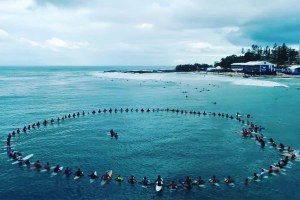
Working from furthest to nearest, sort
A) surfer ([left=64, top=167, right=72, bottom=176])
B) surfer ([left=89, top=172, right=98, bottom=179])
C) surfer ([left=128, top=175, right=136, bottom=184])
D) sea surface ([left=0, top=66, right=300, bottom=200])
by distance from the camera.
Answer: surfer ([left=64, top=167, right=72, bottom=176])
surfer ([left=89, top=172, right=98, bottom=179])
surfer ([left=128, top=175, right=136, bottom=184])
sea surface ([left=0, top=66, right=300, bottom=200])

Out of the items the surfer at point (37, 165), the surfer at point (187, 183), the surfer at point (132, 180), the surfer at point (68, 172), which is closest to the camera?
the surfer at point (187, 183)

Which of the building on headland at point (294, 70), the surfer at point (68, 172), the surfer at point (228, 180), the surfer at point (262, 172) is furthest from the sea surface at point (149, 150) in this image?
the building on headland at point (294, 70)

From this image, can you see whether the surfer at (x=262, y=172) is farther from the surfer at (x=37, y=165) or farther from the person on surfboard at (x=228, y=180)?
the surfer at (x=37, y=165)

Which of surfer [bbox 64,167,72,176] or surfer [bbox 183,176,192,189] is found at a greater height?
surfer [bbox 64,167,72,176]

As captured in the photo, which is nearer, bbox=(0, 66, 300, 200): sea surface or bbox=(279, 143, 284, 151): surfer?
bbox=(0, 66, 300, 200): sea surface

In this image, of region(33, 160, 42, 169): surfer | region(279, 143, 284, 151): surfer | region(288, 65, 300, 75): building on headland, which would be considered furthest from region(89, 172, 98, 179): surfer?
region(288, 65, 300, 75): building on headland

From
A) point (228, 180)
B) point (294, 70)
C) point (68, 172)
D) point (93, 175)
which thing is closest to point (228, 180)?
point (228, 180)

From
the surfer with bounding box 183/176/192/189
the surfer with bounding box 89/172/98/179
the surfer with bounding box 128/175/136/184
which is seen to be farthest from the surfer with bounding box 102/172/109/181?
the surfer with bounding box 183/176/192/189

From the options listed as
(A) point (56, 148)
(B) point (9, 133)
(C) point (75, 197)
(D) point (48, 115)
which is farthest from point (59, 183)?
(D) point (48, 115)

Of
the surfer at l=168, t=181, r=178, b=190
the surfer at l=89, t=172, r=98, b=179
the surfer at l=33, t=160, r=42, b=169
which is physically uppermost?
the surfer at l=33, t=160, r=42, b=169

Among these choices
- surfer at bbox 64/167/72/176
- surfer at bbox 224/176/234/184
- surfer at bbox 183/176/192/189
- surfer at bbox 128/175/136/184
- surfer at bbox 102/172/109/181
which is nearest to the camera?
surfer at bbox 183/176/192/189

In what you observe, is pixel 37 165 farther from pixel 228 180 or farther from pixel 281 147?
pixel 281 147

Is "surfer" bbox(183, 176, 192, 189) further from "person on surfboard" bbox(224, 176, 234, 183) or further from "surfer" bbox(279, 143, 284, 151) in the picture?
"surfer" bbox(279, 143, 284, 151)
